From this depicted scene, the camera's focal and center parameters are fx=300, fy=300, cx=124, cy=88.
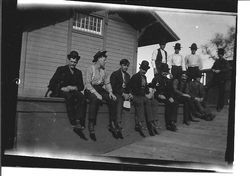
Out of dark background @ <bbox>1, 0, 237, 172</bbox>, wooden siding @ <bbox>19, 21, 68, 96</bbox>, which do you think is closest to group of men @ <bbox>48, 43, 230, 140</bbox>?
wooden siding @ <bbox>19, 21, 68, 96</bbox>

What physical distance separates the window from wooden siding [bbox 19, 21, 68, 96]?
16 cm

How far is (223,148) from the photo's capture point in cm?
413

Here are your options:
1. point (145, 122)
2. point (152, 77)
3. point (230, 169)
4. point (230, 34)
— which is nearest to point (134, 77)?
point (152, 77)

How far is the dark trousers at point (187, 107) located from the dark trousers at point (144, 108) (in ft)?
1.24

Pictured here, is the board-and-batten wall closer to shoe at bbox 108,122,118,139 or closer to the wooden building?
the wooden building

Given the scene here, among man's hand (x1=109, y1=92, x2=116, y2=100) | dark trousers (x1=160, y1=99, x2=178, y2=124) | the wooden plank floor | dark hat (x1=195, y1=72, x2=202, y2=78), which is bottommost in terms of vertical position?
the wooden plank floor

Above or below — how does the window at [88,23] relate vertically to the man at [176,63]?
above

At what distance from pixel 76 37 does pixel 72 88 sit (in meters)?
0.71

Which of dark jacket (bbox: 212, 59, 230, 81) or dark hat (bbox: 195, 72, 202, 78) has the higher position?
dark jacket (bbox: 212, 59, 230, 81)

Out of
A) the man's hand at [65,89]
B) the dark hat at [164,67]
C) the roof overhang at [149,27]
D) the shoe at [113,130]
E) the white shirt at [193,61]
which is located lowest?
the shoe at [113,130]

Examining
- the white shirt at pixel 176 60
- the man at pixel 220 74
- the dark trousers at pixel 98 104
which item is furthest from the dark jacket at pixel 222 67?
the dark trousers at pixel 98 104

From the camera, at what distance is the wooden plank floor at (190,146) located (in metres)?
4.15

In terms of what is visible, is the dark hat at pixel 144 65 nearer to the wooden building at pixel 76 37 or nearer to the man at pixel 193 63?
the wooden building at pixel 76 37

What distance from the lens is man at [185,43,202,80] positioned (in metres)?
4.17
